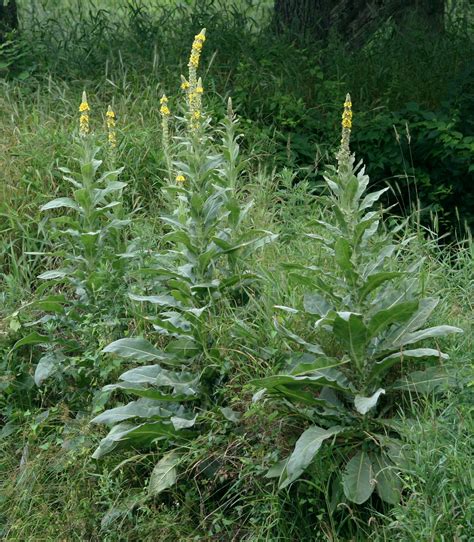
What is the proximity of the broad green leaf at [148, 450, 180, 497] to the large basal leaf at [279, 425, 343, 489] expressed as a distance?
610mm

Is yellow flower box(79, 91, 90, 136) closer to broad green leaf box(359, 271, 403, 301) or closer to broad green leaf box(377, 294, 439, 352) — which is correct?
broad green leaf box(359, 271, 403, 301)

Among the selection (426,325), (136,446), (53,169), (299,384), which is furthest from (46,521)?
(53,169)

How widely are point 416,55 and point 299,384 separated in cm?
495

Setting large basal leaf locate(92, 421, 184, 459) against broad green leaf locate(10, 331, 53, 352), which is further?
broad green leaf locate(10, 331, 53, 352)

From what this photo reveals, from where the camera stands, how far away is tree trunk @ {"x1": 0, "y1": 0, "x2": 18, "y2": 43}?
923 cm

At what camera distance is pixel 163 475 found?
511 centimetres

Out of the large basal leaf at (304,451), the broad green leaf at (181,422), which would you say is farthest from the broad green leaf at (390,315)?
the broad green leaf at (181,422)

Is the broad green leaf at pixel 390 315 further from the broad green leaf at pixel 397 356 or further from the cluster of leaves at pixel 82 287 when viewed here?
the cluster of leaves at pixel 82 287

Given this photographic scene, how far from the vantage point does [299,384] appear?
194 inches

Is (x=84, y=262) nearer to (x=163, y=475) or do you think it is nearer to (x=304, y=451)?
(x=163, y=475)

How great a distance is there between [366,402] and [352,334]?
0.31 metres

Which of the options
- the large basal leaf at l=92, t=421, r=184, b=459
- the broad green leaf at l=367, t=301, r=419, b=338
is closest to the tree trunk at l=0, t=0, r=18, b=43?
the large basal leaf at l=92, t=421, r=184, b=459

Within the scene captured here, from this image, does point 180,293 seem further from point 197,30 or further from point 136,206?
point 197,30

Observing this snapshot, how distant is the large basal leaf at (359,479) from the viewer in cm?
466
